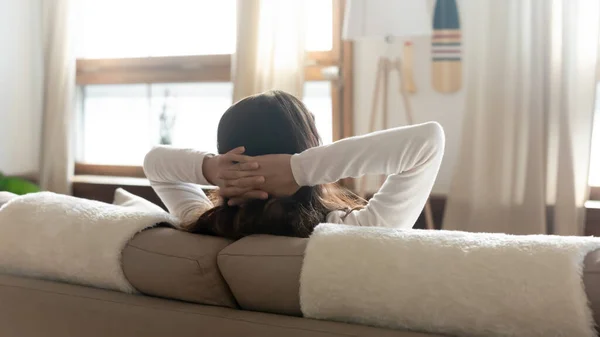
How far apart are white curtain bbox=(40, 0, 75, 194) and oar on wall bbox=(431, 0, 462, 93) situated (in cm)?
214

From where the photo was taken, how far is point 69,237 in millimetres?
Result: 1131

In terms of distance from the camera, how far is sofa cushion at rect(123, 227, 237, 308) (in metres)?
1.02

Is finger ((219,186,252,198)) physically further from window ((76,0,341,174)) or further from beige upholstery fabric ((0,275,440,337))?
window ((76,0,341,174))

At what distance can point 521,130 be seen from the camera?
2752 mm

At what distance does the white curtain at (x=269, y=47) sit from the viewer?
318 centimetres

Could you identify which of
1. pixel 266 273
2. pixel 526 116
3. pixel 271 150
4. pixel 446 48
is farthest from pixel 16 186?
pixel 266 273

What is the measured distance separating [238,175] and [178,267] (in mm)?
318

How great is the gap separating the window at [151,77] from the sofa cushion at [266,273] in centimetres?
254

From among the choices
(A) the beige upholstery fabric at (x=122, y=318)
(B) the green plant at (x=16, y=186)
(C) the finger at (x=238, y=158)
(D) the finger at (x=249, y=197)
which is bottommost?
(B) the green plant at (x=16, y=186)

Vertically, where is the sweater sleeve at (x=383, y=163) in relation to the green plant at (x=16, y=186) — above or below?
above

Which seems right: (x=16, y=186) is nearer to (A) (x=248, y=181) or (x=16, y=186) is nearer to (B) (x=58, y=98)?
(B) (x=58, y=98)

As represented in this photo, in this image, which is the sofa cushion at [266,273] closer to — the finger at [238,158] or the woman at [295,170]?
the woman at [295,170]

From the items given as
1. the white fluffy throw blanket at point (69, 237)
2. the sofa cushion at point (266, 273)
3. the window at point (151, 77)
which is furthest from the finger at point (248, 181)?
the window at point (151, 77)

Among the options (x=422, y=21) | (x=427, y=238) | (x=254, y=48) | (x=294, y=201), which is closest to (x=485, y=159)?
(x=422, y=21)
